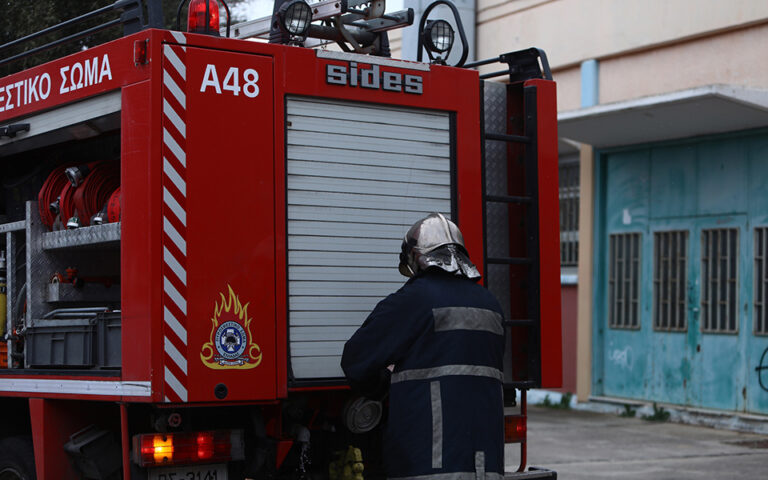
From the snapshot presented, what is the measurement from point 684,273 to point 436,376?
31.0 ft

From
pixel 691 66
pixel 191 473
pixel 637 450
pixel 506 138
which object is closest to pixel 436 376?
pixel 191 473

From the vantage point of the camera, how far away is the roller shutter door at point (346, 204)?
5570 millimetres

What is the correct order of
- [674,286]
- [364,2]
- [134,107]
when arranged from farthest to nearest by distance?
[674,286], [364,2], [134,107]

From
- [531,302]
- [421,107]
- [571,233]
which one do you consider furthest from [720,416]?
[421,107]

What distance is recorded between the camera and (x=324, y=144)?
5.68 metres

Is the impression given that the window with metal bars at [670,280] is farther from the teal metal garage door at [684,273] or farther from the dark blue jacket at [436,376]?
the dark blue jacket at [436,376]

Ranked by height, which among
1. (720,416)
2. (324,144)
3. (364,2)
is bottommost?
(720,416)

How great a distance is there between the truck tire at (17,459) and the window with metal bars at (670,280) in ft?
30.1

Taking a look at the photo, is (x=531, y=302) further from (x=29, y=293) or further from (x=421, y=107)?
(x=29, y=293)

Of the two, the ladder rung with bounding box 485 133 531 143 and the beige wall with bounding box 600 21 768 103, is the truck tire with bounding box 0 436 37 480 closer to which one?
the ladder rung with bounding box 485 133 531 143

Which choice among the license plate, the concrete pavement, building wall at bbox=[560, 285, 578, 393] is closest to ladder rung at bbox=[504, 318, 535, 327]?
the license plate

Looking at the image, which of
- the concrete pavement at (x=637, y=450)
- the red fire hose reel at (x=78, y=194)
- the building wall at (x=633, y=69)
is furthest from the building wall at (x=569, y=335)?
the red fire hose reel at (x=78, y=194)

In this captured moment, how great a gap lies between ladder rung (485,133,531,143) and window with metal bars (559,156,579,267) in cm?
940

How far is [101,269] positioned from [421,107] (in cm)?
205
